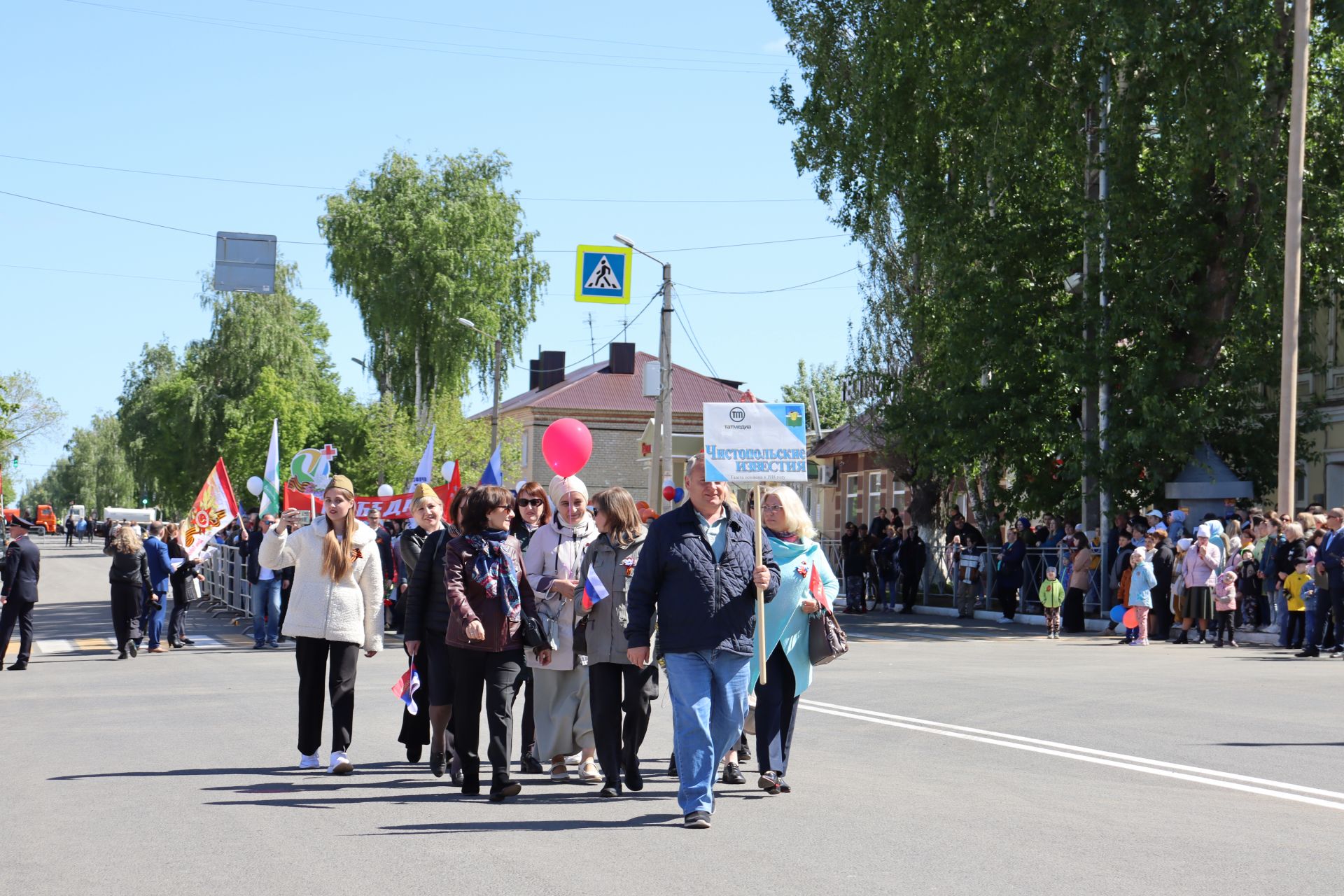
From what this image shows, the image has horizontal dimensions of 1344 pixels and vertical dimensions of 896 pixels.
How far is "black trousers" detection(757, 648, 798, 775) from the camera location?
8.95 m

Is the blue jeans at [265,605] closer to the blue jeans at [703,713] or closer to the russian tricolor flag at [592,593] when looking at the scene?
the russian tricolor flag at [592,593]

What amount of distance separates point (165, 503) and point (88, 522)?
27.6 metres

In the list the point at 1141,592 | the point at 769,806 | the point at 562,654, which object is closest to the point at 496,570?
the point at 562,654

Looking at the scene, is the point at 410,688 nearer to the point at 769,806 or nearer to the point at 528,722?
the point at 528,722

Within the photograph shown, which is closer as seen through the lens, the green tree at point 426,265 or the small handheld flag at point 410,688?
the small handheld flag at point 410,688

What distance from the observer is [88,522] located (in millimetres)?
124125

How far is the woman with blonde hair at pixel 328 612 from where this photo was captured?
32.1 feet

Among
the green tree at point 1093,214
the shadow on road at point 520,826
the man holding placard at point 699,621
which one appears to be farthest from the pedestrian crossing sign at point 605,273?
the shadow on road at point 520,826

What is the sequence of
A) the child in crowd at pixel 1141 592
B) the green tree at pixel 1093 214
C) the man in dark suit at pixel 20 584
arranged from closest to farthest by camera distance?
the man in dark suit at pixel 20 584
the child in crowd at pixel 1141 592
the green tree at pixel 1093 214

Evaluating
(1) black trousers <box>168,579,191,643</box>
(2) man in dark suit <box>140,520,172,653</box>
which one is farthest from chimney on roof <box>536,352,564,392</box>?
(2) man in dark suit <box>140,520,172,653</box>

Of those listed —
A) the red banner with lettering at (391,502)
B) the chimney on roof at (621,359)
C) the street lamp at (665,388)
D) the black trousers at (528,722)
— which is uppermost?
the chimney on roof at (621,359)

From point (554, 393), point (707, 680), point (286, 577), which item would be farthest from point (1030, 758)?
point (554, 393)

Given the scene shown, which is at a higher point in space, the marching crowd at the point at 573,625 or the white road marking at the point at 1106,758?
the marching crowd at the point at 573,625

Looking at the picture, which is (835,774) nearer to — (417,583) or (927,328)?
(417,583)
